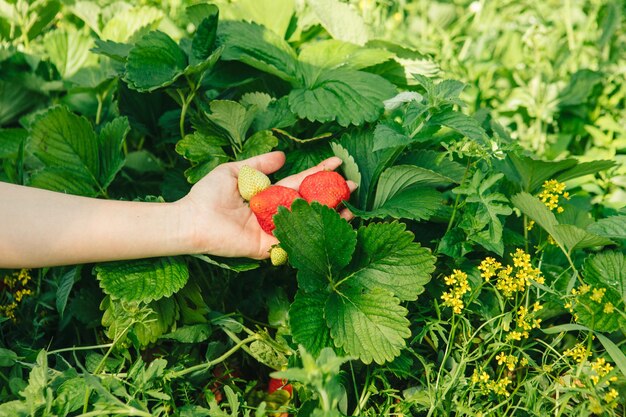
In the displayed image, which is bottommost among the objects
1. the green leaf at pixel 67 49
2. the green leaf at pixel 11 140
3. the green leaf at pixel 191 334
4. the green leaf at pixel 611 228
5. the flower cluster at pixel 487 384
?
the flower cluster at pixel 487 384

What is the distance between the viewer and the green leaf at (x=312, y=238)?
4.31 ft

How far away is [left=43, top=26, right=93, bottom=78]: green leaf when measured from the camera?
88.7 inches

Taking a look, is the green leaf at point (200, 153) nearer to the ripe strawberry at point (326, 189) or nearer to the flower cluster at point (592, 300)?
the ripe strawberry at point (326, 189)

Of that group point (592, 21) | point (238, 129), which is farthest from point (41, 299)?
point (592, 21)

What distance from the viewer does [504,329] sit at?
1321mm

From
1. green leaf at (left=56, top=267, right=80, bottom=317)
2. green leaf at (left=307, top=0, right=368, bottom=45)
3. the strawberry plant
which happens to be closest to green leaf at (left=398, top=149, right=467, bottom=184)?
the strawberry plant

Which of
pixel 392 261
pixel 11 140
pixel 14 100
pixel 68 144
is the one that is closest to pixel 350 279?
pixel 392 261

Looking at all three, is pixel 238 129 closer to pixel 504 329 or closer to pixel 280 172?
pixel 280 172

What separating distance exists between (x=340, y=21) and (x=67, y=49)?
1024mm

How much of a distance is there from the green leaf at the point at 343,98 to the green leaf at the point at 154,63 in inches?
12.6

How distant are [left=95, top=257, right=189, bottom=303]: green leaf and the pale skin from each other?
30 mm

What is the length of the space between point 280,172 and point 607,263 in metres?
0.82

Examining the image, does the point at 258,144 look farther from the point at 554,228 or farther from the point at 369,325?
the point at 554,228

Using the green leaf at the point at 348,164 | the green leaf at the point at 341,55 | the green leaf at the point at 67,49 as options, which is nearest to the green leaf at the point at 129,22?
the green leaf at the point at 67,49
